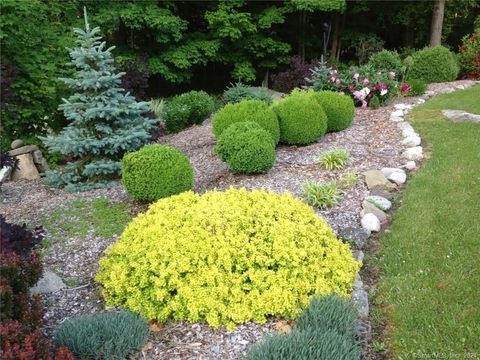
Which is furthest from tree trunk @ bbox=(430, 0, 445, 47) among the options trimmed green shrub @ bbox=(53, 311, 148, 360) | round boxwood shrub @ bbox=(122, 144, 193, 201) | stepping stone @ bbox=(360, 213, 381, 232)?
trimmed green shrub @ bbox=(53, 311, 148, 360)

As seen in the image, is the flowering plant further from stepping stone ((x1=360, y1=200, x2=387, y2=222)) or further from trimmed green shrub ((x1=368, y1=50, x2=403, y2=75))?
stepping stone ((x1=360, y1=200, x2=387, y2=222))

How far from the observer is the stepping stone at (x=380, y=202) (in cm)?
509

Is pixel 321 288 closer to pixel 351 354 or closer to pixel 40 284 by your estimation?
pixel 351 354

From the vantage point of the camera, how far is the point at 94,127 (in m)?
6.73

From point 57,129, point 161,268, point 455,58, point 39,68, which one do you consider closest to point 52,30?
point 39,68

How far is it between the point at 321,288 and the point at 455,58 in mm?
12920

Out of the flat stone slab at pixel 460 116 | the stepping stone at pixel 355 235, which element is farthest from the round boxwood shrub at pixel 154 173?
the flat stone slab at pixel 460 116

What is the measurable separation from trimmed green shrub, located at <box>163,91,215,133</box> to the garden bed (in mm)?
323

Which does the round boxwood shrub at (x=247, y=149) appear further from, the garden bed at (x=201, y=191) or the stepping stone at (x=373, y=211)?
the stepping stone at (x=373, y=211)

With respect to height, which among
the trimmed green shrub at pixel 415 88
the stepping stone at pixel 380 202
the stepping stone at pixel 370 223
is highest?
the trimmed green shrub at pixel 415 88

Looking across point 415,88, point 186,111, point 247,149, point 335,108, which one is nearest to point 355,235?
point 247,149

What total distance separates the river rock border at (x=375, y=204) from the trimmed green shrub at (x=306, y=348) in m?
0.45

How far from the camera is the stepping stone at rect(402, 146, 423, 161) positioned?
6.57 meters

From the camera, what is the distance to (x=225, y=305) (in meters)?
3.26
